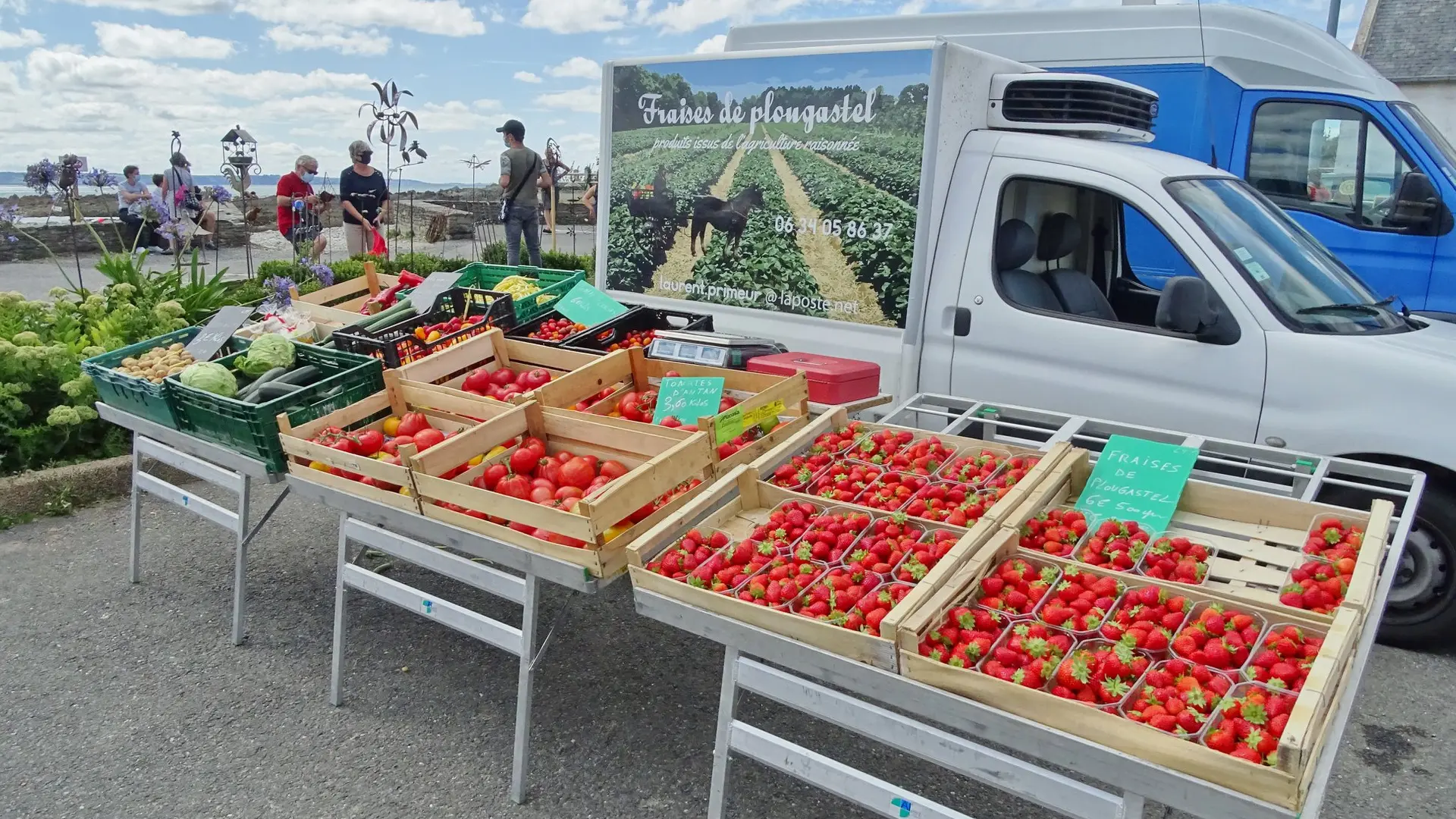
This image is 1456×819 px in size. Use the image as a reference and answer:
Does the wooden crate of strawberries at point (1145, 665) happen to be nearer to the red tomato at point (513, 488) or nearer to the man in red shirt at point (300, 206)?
the red tomato at point (513, 488)

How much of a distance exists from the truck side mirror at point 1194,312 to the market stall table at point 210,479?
3547mm

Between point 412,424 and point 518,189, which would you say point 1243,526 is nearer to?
point 412,424

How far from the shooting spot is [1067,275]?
4520mm

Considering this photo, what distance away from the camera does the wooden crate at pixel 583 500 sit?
289 centimetres

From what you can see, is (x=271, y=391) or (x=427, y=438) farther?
(x=271, y=391)

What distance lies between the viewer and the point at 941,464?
10.8 feet

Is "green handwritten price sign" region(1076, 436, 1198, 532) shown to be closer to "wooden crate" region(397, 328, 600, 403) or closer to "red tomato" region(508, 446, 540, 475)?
"red tomato" region(508, 446, 540, 475)

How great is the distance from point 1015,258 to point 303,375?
10.7 ft

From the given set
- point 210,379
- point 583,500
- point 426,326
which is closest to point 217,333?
point 210,379

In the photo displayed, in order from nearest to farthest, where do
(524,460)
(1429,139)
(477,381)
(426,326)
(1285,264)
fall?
(524,460), (1285,264), (477,381), (426,326), (1429,139)

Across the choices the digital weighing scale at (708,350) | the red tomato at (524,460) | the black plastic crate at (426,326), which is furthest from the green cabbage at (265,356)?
the digital weighing scale at (708,350)

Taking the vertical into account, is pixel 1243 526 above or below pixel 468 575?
above

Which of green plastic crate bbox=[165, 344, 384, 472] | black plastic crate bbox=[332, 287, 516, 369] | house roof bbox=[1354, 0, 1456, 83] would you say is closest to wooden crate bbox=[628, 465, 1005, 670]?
green plastic crate bbox=[165, 344, 384, 472]

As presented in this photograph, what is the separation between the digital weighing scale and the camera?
4.09 meters
